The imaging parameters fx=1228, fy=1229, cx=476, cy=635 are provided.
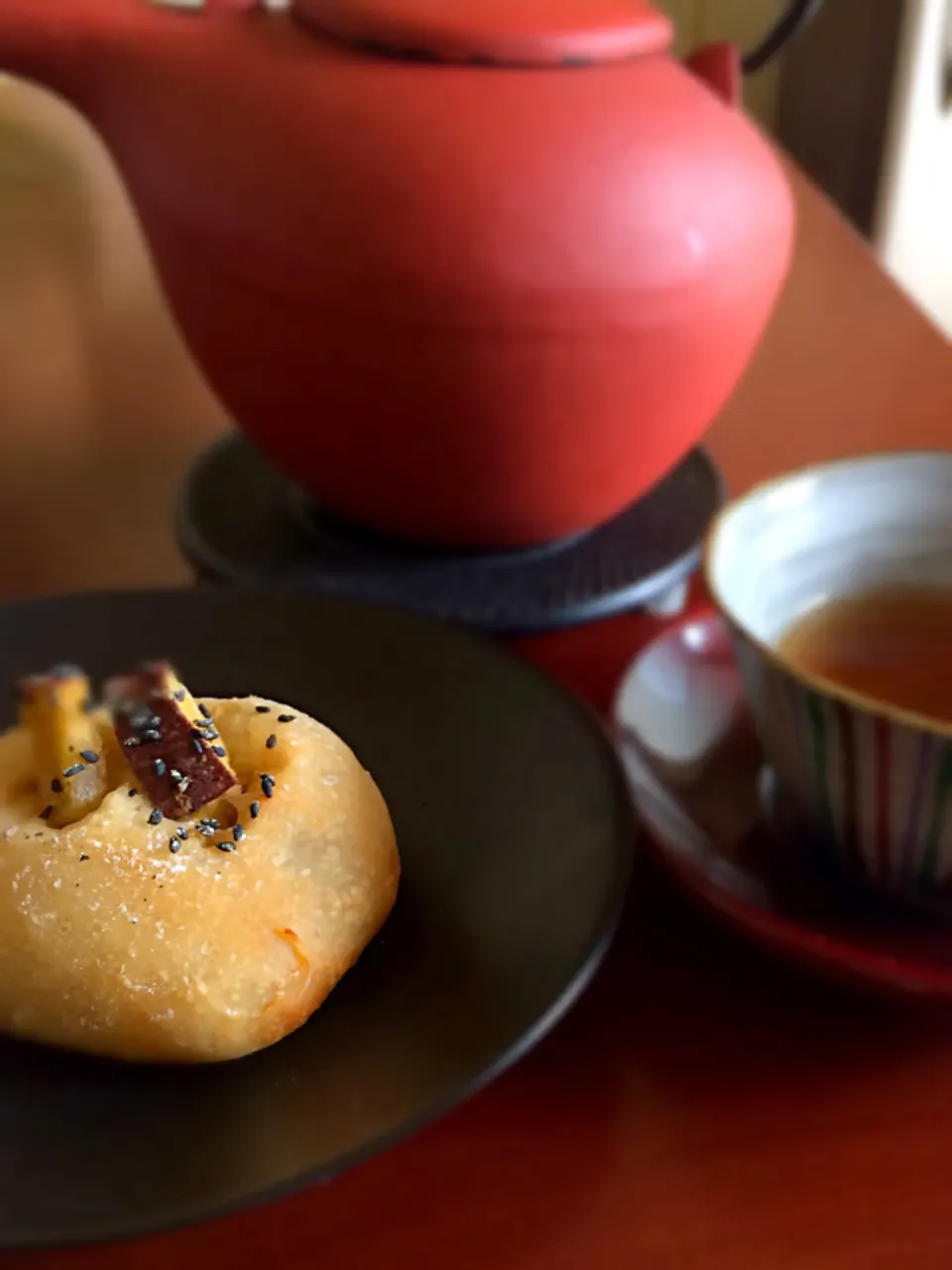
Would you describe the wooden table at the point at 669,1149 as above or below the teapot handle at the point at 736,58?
below

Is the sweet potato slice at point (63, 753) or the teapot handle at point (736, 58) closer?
the sweet potato slice at point (63, 753)

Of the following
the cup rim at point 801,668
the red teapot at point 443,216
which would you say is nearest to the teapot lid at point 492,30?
the red teapot at point 443,216

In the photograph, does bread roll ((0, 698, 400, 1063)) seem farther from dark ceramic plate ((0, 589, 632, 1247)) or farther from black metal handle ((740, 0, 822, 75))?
black metal handle ((740, 0, 822, 75))

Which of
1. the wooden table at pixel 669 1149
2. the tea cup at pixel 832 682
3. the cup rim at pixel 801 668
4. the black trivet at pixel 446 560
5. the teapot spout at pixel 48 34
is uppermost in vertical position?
the teapot spout at pixel 48 34

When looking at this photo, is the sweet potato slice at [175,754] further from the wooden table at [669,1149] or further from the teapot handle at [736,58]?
the teapot handle at [736,58]

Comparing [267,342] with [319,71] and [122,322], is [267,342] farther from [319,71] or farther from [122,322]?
[122,322]
